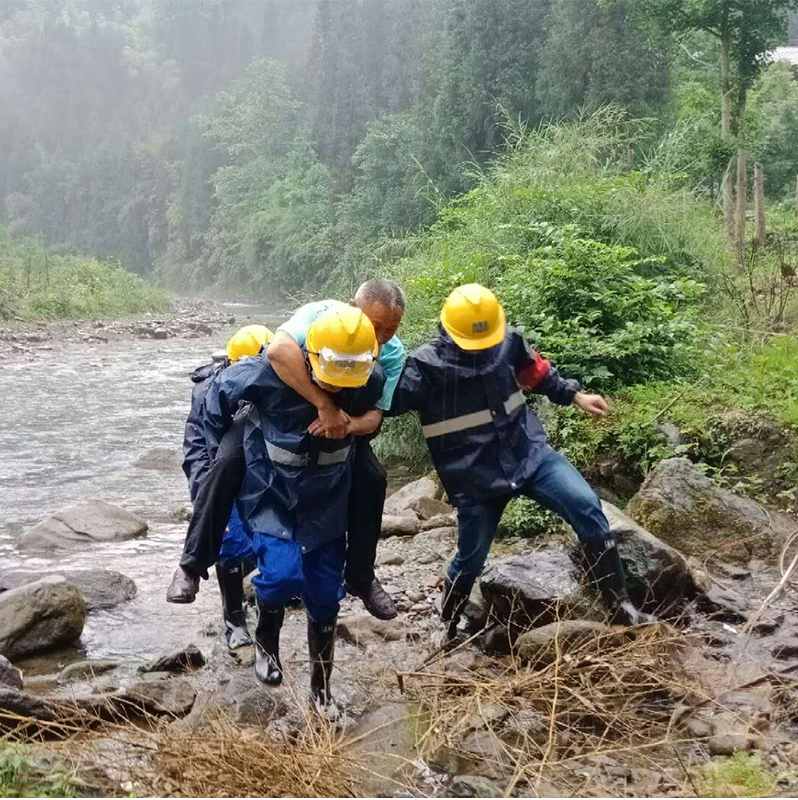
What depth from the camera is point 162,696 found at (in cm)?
491

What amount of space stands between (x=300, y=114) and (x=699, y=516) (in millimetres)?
56552

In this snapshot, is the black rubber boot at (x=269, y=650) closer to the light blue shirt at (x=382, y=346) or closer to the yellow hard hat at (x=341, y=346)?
the light blue shirt at (x=382, y=346)

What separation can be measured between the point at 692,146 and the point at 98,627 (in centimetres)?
1446

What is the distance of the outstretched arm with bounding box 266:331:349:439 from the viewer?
426 centimetres

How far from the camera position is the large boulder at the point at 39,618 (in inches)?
229

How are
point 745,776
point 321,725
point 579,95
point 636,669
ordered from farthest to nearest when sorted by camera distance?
point 579,95
point 636,669
point 321,725
point 745,776

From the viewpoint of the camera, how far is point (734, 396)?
7.69m

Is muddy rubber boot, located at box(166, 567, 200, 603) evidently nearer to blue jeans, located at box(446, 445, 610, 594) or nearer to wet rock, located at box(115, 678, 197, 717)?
wet rock, located at box(115, 678, 197, 717)

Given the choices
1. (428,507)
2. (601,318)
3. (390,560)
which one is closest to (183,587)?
(390,560)

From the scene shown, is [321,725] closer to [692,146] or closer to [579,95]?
[692,146]

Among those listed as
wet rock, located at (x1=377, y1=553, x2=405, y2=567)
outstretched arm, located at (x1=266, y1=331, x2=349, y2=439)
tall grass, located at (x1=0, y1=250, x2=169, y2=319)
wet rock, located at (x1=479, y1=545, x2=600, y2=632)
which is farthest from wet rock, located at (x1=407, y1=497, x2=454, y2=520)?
tall grass, located at (x1=0, y1=250, x2=169, y2=319)

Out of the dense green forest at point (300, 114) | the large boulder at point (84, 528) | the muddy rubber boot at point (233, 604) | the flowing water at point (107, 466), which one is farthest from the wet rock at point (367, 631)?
the dense green forest at point (300, 114)

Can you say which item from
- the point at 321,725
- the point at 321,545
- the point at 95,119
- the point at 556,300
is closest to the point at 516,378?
the point at 321,545

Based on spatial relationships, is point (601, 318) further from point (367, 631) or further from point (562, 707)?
point (562, 707)
